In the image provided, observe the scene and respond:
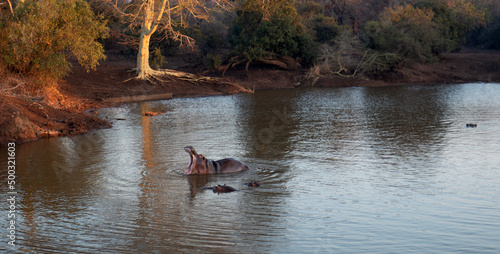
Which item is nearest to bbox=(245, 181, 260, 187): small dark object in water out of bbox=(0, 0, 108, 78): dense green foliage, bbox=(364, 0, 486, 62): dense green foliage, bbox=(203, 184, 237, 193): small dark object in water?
bbox=(203, 184, 237, 193): small dark object in water

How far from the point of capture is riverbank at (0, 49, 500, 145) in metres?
15.8

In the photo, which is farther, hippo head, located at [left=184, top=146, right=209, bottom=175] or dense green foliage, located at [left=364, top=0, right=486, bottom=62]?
dense green foliage, located at [left=364, top=0, right=486, bottom=62]

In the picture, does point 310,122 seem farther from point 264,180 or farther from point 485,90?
point 485,90

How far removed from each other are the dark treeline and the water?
5326mm

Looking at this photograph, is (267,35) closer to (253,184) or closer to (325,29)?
(325,29)

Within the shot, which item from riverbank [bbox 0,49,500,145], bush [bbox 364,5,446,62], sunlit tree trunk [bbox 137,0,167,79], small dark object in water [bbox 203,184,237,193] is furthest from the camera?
bush [bbox 364,5,446,62]

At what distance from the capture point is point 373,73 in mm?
33094

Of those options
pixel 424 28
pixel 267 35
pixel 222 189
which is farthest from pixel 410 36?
pixel 222 189

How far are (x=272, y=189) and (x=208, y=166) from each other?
5.74 ft

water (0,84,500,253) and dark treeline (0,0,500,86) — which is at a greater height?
dark treeline (0,0,500,86)

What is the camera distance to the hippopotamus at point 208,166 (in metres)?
10.6

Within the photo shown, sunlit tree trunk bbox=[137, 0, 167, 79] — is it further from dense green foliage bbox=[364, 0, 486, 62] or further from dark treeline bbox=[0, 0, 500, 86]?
dense green foliage bbox=[364, 0, 486, 62]

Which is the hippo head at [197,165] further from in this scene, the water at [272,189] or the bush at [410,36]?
the bush at [410,36]

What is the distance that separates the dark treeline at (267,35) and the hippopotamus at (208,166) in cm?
1194
